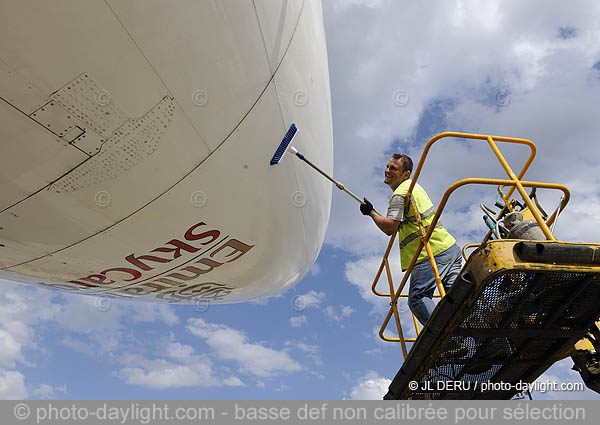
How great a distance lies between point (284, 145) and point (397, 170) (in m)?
1.51

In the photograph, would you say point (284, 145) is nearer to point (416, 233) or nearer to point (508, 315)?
point (416, 233)

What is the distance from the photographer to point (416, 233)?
442cm

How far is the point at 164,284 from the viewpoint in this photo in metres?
5.46

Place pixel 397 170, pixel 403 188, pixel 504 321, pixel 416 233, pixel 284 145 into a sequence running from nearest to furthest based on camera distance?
pixel 504 321 < pixel 284 145 < pixel 416 233 < pixel 403 188 < pixel 397 170

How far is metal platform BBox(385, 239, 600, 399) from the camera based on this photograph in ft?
9.14

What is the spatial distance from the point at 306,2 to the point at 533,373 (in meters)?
4.18

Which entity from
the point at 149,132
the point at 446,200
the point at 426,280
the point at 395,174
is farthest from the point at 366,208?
the point at 149,132

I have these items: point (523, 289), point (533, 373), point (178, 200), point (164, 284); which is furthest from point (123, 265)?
point (533, 373)

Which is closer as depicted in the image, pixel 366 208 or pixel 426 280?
pixel 426 280

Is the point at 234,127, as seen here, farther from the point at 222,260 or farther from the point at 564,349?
the point at 564,349

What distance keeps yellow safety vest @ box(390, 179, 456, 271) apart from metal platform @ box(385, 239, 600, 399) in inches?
41.5

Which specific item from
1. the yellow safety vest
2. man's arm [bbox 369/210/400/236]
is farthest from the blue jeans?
man's arm [bbox 369/210/400/236]

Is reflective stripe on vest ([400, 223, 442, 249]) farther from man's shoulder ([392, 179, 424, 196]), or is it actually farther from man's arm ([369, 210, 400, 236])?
man's shoulder ([392, 179, 424, 196])

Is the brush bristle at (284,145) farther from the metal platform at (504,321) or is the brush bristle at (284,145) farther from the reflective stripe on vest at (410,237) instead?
the metal platform at (504,321)
